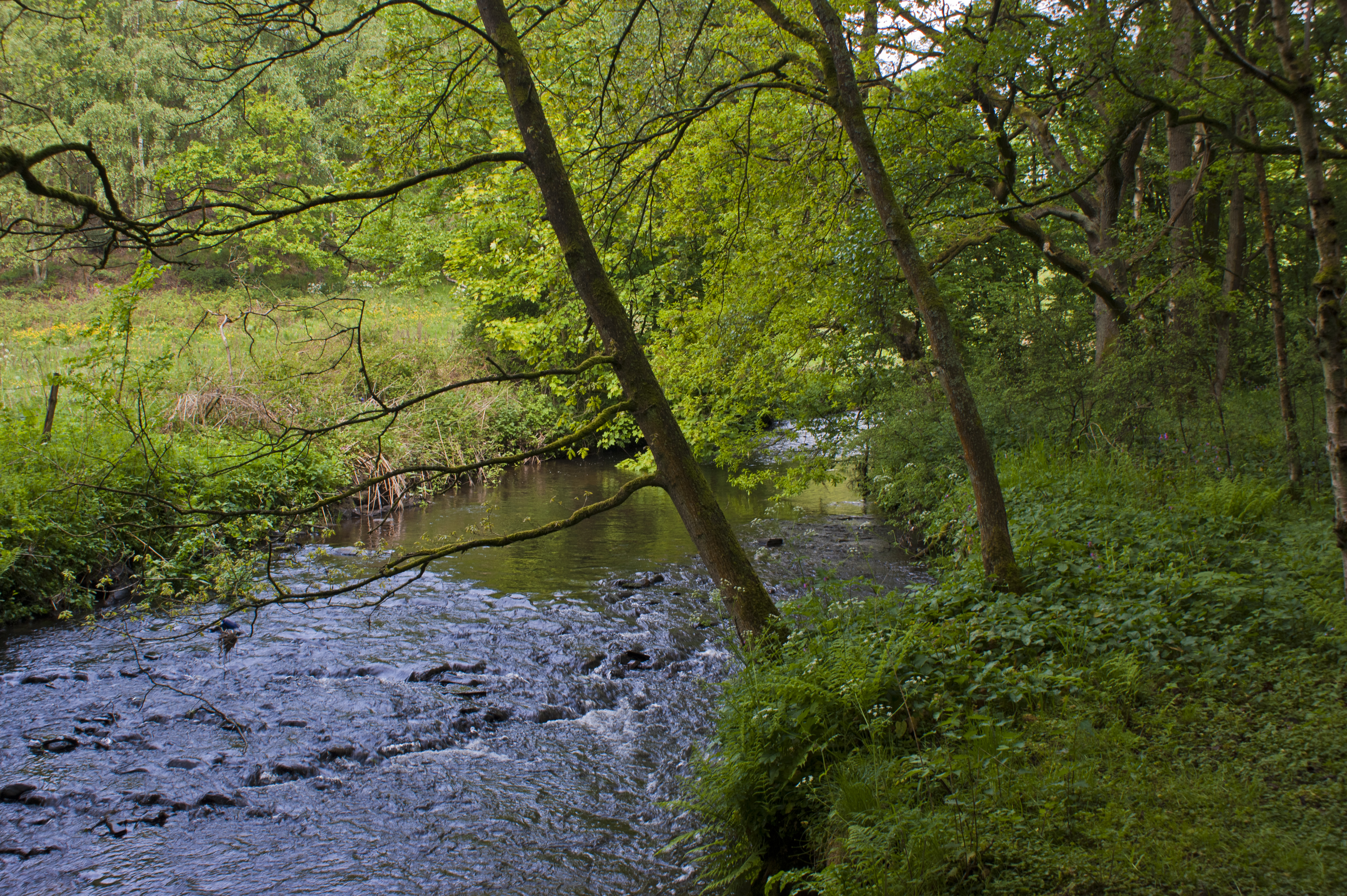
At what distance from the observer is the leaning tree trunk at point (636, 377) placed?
18.1 ft

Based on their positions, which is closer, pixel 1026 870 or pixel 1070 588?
pixel 1026 870

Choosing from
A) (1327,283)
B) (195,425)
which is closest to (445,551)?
(1327,283)

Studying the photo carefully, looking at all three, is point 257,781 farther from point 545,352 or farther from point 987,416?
point 987,416

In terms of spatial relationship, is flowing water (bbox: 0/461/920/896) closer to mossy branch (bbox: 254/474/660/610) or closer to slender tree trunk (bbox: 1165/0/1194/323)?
mossy branch (bbox: 254/474/660/610)

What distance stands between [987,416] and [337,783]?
11.2 meters

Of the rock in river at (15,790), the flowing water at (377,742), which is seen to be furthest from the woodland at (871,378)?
the rock in river at (15,790)

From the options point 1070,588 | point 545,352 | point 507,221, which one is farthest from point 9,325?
point 1070,588

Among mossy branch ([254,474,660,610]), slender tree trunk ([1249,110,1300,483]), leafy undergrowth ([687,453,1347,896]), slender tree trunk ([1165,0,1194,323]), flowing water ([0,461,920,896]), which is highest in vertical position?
slender tree trunk ([1165,0,1194,323])

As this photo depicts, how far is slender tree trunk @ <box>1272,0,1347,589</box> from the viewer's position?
4.00 meters

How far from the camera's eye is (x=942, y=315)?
6457 mm

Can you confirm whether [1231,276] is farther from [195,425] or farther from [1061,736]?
[195,425]

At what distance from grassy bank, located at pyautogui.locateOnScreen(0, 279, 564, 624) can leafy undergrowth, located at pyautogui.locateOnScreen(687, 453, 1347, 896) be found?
3260 mm

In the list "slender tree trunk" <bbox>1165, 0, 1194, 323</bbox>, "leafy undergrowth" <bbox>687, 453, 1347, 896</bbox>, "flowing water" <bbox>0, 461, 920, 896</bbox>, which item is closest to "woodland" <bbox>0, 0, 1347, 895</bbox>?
"leafy undergrowth" <bbox>687, 453, 1347, 896</bbox>

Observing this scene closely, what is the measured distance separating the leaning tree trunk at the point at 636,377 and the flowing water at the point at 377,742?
0.45 m
